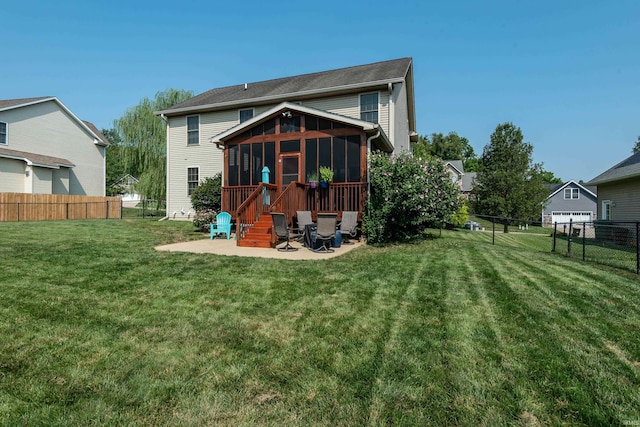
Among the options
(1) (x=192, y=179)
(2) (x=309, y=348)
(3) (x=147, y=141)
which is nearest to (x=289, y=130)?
(1) (x=192, y=179)

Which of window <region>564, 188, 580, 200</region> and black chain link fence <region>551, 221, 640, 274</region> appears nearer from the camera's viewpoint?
black chain link fence <region>551, 221, 640, 274</region>

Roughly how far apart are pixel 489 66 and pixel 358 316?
54.3 feet

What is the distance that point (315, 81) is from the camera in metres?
15.7

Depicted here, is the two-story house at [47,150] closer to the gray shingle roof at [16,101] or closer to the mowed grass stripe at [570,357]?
the gray shingle roof at [16,101]

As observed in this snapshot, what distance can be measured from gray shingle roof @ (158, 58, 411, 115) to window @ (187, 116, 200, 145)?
0.60 m

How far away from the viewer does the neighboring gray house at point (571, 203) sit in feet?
116

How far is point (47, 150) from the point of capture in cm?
2109

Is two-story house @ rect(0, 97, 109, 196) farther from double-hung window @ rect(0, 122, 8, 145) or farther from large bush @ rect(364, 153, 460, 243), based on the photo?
large bush @ rect(364, 153, 460, 243)

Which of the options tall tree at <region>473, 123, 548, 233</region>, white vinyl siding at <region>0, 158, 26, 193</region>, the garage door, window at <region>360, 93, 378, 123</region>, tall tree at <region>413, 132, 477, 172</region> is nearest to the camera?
window at <region>360, 93, 378, 123</region>

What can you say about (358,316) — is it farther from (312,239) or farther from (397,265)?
(312,239)

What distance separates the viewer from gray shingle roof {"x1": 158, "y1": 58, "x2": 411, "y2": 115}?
13.4 metres

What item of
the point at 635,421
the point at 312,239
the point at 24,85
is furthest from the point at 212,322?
the point at 24,85

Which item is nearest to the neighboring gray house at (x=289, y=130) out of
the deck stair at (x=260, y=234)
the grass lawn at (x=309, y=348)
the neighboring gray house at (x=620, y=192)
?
the deck stair at (x=260, y=234)

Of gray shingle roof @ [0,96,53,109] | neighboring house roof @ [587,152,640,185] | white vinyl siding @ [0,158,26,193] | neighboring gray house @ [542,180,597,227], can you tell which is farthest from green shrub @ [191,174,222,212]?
neighboring gray house @ [542,180,597,227]
